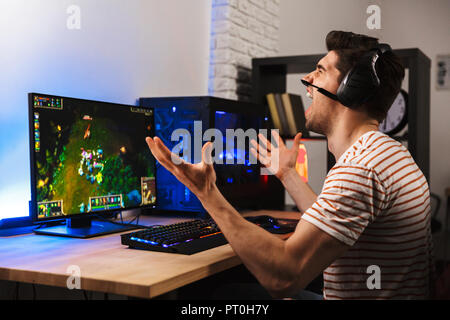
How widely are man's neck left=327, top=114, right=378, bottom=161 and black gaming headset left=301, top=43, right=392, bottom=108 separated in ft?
0.17

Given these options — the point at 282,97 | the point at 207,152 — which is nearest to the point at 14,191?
the point at 207,152

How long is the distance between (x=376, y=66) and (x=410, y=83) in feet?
4.66

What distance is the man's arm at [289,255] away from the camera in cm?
105

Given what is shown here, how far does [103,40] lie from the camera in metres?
2.05

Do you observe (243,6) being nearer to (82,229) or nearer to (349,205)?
(82,229)

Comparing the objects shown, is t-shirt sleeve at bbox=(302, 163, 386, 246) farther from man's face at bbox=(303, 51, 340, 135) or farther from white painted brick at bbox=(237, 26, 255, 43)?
white painted brick at bbox=(237, 26, 255, 43)

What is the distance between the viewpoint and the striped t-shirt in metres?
1.06

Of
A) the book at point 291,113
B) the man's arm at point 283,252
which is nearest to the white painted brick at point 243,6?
the book at point 291,113

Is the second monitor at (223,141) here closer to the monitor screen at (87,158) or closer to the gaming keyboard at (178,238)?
the monitor screen at (87,158)

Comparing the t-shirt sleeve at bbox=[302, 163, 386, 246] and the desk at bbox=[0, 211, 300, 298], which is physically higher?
the t-shirt sleeve at bbox=[302, 163, 386, 246]

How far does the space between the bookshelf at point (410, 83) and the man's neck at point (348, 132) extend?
4.31 ft

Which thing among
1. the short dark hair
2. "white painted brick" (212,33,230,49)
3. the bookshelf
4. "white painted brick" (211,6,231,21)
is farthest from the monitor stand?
"white painted brick" (211,6,231,21)

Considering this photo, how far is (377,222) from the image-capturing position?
1.13 meters

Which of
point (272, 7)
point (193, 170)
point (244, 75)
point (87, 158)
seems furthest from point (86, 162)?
point (272, 7)
